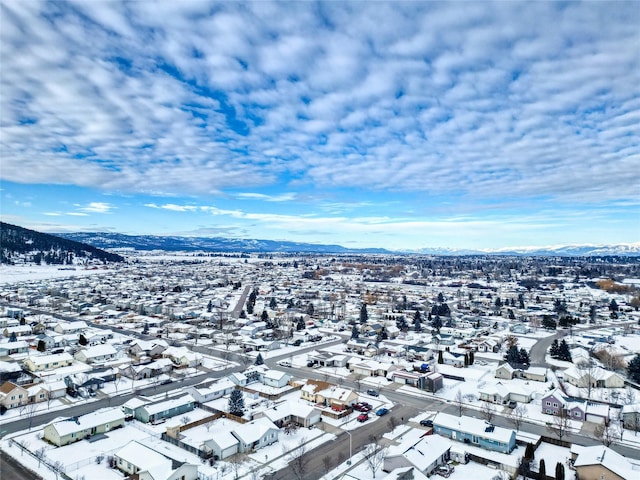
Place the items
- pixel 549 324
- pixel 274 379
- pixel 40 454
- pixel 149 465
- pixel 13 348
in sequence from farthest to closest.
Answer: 1. pixel 549 324
2. pixel 13 348
3. pixel 274 379
4. pixel 40 454
5. pixel 149 465

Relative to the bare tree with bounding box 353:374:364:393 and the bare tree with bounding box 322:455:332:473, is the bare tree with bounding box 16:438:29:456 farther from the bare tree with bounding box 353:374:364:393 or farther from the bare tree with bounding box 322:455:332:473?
the bare tree with bounding box 353:374:364:393

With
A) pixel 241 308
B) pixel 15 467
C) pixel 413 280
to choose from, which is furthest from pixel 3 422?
pixel 413 280

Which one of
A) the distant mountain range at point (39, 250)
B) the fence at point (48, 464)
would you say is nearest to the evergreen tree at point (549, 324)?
the fence at point (48, 464)

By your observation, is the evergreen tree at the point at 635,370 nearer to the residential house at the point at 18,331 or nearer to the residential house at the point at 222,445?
the residential house at the point at 222,445

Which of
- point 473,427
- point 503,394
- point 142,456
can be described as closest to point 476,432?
point 473,427

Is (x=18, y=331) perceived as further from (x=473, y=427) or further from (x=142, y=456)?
(x=473, y=427)

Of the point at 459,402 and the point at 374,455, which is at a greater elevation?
the point at 374,455

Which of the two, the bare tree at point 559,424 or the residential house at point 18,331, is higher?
the residential house at point 18,331
